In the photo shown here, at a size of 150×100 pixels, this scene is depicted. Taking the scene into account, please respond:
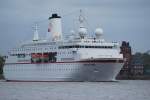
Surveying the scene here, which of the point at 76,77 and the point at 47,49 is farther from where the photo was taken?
the point at 47,49

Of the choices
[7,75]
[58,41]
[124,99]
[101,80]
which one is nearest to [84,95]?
[124,99]

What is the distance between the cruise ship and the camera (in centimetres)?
11394

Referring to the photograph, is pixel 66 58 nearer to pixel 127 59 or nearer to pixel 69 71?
pixel 69 71

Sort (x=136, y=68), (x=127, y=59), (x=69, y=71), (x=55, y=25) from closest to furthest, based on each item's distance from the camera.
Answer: (x=69, y=71) → (x=55, y=25) → (x=127, y=59) → (x=136, y=68)

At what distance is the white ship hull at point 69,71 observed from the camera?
113 m

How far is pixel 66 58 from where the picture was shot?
118 m

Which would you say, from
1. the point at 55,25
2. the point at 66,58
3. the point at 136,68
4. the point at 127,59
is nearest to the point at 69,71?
the point at 66,58

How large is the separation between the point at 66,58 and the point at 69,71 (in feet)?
8.77

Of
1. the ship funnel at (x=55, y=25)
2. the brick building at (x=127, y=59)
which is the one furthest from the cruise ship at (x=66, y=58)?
the brick building at (x=127, y=59)

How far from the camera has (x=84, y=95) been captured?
83.2m

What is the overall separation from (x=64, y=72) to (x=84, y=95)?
112 feet

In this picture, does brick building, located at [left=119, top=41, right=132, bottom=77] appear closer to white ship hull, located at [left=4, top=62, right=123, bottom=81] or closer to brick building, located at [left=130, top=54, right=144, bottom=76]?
brick building, located at [left=130, top=54, right=144, bottom=76]

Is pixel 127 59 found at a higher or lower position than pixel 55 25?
lower

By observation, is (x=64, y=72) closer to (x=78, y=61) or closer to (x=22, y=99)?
(x=78, y=61)
